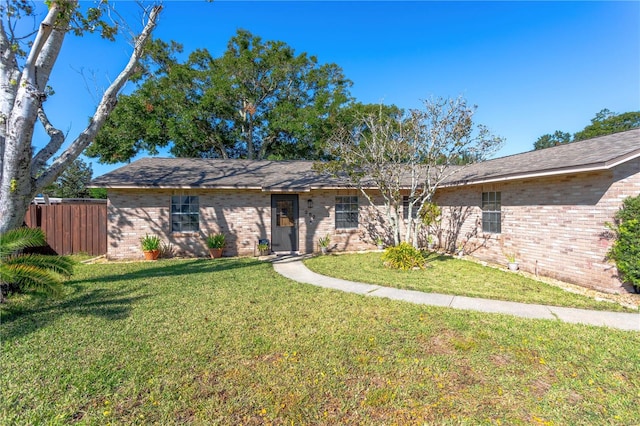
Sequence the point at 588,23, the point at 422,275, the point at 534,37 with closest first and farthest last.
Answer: the point at 422,275, the point at 588,23, the point at 534,37

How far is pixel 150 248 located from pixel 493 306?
10216 millimetres

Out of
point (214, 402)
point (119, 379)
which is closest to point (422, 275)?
point (214, 402)

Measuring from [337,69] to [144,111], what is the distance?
48.9 ft

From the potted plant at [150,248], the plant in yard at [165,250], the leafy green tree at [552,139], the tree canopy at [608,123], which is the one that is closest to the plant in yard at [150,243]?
the potted plant at [150,248]

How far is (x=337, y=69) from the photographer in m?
Result: 24.0

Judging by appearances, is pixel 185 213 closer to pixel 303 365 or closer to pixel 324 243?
pixel 324 243

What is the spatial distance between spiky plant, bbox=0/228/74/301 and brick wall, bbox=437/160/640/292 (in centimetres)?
1072

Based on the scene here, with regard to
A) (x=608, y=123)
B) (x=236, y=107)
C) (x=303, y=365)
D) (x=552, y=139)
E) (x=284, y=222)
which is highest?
(x=552, y=139)

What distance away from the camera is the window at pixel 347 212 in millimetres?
12031

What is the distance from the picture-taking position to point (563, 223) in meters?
7.14

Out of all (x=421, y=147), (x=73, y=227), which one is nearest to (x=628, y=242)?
(x=421, y=147)

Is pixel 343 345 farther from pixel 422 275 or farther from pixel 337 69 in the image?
pixel 337 69

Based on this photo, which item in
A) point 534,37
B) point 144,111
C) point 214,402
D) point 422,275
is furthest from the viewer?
point 144,111

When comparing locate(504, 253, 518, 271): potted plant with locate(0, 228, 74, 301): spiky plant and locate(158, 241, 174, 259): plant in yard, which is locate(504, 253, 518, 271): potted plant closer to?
locate(0, 228, 74, 301): spiky plant
